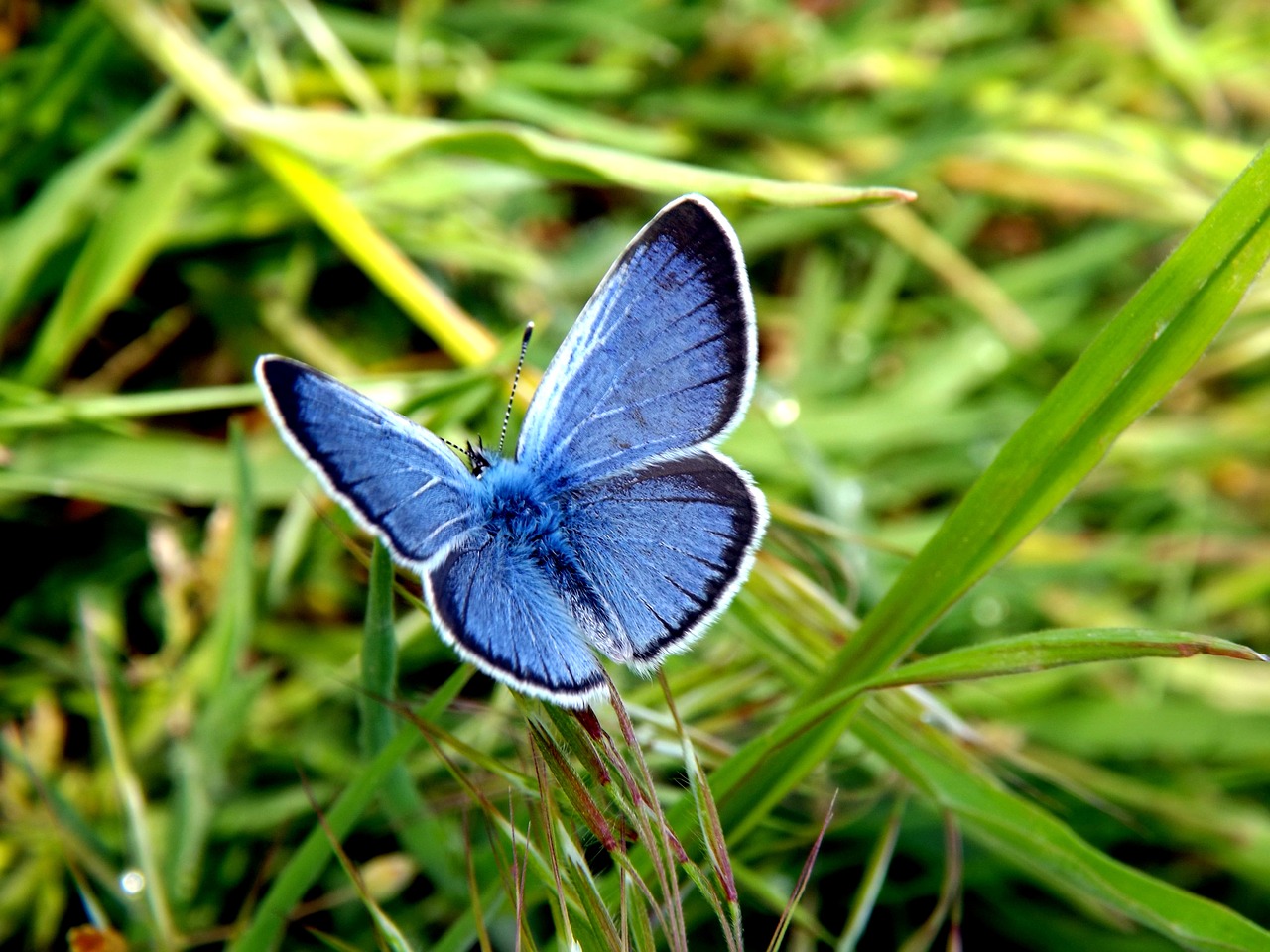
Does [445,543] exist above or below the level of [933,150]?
below

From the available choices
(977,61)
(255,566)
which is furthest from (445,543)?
(977,61)

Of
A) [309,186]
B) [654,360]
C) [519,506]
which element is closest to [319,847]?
[519,506]

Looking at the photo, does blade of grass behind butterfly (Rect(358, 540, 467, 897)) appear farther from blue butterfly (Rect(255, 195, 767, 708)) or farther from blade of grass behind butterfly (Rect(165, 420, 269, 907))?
blade of grass behind butterfly (Rect(165, 420, 269, 907))

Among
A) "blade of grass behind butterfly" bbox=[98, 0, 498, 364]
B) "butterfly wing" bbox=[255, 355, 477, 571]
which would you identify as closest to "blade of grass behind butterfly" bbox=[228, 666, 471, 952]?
"butterfly wing" bbox=[255, 355, 477, 571]

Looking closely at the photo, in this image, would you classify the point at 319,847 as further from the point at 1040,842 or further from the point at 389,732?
the point at 1040,842

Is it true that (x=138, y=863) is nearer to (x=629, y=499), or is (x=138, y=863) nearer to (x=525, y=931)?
(x=525, y=931)

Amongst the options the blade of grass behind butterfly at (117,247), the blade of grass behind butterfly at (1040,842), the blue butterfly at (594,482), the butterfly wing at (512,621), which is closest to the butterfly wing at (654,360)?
the blue butterfly at (594,482)

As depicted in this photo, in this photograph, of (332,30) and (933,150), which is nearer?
(332,30)
